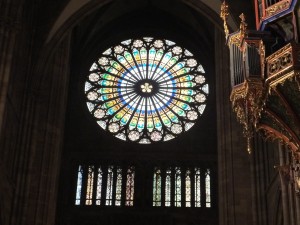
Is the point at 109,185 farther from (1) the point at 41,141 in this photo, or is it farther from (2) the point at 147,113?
(1) the point at 41,141

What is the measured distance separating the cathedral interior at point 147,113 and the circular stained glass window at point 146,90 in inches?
1.9

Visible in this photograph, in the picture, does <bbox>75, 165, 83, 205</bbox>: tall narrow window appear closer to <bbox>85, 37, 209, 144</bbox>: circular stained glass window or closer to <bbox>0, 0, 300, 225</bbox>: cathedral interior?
<bbox>0, 0, 300, 225</bbox>: cathedral interior

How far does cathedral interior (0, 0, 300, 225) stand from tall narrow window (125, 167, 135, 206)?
1.4 inches

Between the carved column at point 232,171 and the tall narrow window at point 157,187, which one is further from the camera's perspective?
the tall narrow window at point 157,187

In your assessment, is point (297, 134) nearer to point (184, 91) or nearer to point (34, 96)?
point (34, 96)

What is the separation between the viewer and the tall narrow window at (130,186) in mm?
22500

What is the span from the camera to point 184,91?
25.1 metres

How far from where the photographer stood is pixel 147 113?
2469 cm

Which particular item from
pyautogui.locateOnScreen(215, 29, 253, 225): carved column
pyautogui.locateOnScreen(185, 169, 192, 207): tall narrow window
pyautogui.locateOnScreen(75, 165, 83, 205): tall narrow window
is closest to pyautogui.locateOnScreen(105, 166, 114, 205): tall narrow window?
pyautogui.locateOnScreen(75, 165, 83, 205): tall narrow window

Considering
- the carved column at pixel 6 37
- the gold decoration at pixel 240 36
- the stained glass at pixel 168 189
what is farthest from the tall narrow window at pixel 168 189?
the gold decoration at pixel 240 36

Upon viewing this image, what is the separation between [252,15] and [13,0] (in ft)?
21.4

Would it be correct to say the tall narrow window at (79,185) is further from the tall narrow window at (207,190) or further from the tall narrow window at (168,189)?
the tall narrow window at (207,190)

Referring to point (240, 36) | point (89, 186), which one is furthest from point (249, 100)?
point (89, 186)

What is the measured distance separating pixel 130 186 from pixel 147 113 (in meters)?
3.22
